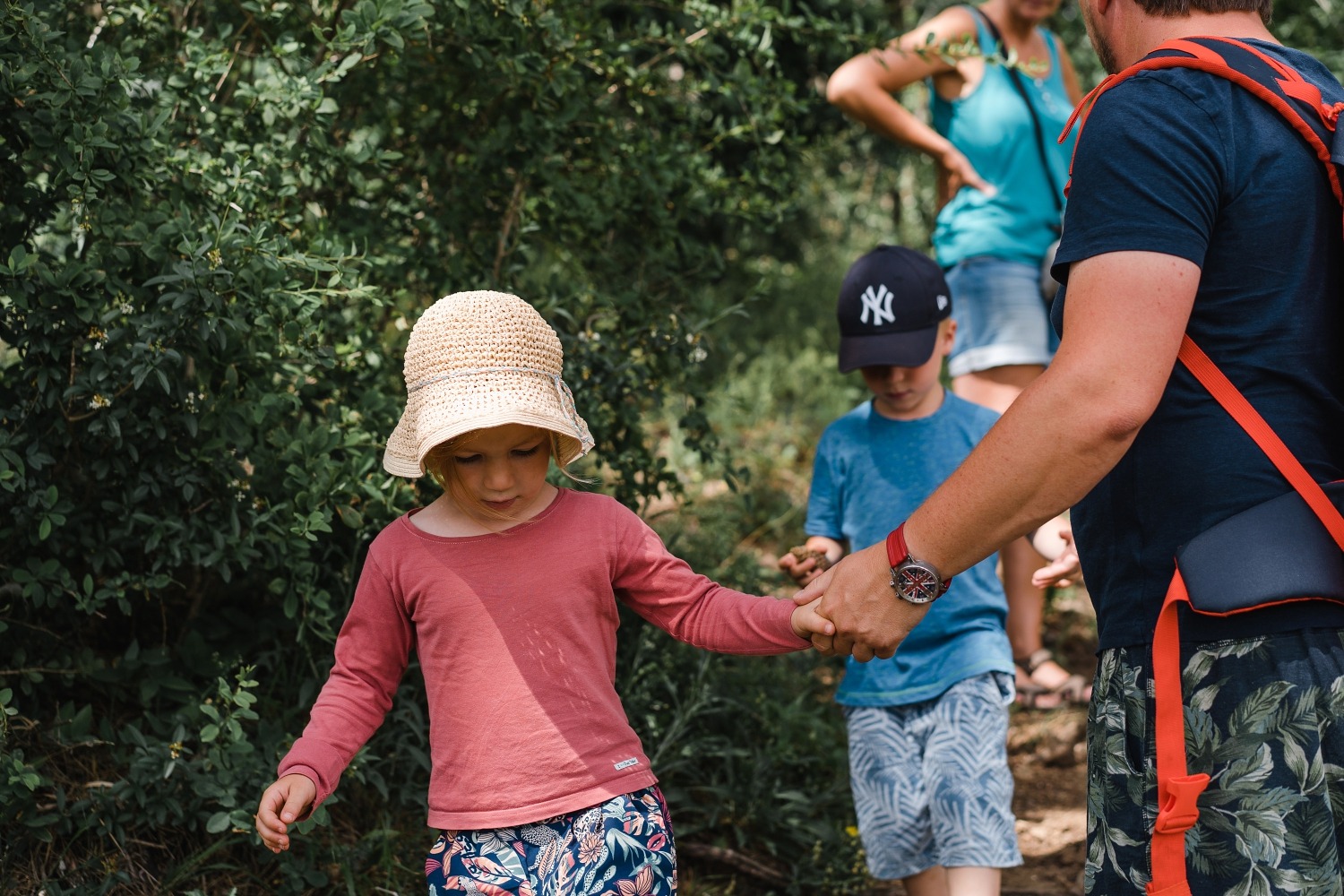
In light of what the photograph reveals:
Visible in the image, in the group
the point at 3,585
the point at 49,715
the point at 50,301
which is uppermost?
the point at 50,301

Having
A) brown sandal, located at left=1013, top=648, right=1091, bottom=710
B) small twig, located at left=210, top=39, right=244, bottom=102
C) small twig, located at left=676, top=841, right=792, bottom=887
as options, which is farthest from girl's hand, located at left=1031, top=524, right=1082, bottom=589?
small twig, located at left=210, top=39, right=244, bottom=102

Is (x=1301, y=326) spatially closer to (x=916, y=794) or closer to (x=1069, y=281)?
(x=1069, y=281)

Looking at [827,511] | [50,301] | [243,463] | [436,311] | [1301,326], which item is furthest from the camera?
[827,511]

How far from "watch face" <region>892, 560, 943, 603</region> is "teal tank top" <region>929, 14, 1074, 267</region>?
2.52 m

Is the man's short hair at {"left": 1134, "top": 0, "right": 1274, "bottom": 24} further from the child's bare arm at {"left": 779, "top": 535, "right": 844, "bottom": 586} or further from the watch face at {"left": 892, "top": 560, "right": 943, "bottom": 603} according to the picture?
the child's bare arm at {"left": 779, "top": 535, "right": 844, "bottom": 586}

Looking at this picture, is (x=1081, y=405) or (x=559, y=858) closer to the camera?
(x=1081, y=405)

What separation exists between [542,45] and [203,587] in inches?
65.1

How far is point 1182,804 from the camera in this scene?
1.85 m

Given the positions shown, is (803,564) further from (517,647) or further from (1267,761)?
(1267,761)

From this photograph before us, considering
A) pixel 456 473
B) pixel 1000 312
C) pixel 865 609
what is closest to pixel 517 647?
pixel 456 473

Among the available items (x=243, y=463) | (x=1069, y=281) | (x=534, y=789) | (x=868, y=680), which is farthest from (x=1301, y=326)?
(x=243, y=463)

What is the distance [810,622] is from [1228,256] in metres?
0.94

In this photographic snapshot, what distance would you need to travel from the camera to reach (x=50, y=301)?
2.88 metres

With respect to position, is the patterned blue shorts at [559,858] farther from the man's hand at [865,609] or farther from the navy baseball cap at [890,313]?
the navy baseball cap at [890,313]
